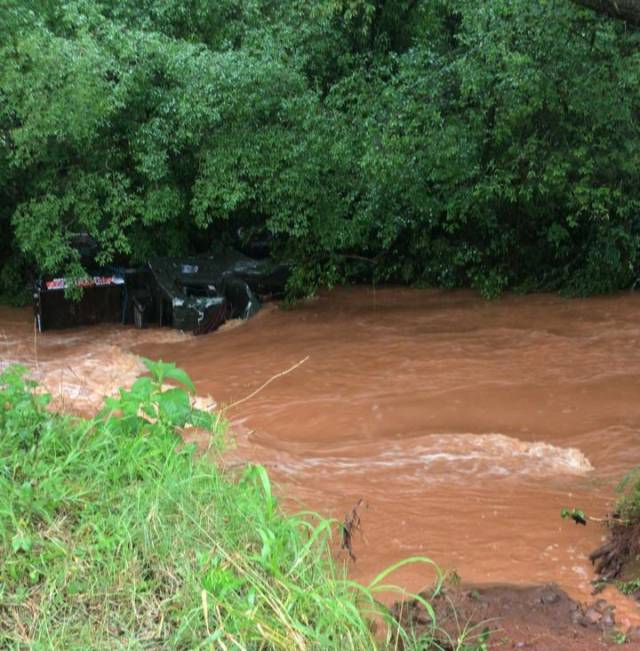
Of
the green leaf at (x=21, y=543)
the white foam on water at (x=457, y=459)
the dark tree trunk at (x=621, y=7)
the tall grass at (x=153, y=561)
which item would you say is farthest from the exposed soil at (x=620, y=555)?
the dark tree trunk at (x=621, y=7)

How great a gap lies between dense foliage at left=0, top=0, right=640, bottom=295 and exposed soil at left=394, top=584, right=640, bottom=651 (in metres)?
7.71

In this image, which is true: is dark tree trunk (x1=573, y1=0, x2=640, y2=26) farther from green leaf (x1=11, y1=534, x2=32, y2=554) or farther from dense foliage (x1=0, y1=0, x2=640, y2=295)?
dense foliage (x1=0, y1=0, x2=640, y2=295)

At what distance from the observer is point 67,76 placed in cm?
1068

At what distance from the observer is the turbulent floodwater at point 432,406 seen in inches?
208

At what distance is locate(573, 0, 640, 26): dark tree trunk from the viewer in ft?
16.9

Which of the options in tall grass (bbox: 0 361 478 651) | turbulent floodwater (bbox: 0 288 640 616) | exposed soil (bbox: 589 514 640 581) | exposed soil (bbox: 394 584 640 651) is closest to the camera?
tall grass (bbox: 0 361 478 651)

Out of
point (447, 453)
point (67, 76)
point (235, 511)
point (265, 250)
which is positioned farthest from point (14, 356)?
point (235, 511)

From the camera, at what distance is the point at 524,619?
12.8 feet

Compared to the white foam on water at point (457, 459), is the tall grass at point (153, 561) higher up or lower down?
higher up

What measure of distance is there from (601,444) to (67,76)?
7.80 m

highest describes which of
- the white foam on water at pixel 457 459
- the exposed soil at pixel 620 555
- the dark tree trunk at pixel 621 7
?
the dark tree trunk at pixel 621 7

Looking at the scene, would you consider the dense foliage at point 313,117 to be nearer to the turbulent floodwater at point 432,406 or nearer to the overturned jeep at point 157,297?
the overturned jeep at point 157,297

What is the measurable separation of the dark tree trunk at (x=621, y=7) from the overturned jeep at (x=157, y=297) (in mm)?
8005

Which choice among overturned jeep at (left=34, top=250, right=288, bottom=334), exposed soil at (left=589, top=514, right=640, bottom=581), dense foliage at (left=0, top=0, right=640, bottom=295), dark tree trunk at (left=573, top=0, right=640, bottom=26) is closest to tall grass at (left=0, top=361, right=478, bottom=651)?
exposed soil at (left=589, top=514, right=640, bottom=581)
